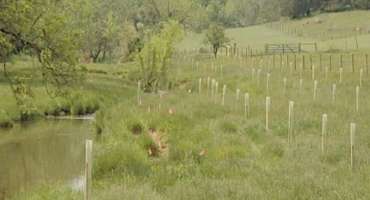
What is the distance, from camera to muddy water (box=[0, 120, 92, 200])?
21.6m

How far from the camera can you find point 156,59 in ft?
156

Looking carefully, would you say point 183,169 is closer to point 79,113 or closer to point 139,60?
point 79,113

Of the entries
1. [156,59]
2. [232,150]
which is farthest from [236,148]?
[156,59]

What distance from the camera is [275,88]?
35875 millimetres

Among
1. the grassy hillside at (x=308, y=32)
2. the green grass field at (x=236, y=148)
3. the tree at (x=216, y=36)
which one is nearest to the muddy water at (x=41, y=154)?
the green grass field at (x=236, y=148)

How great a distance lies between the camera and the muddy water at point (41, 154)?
2158 cm

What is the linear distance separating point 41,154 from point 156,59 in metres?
20.9

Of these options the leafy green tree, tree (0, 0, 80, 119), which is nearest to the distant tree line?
tree (0, 0, 80, 119)

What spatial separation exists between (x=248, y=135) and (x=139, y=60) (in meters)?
27.8

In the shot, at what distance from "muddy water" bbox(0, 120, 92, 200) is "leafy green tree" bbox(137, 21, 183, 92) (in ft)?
31.9

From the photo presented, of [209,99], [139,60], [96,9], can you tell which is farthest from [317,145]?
[96,9]

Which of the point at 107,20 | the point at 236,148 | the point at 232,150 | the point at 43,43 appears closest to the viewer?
the point at 232,150

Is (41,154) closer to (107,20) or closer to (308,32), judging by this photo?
(107,20)

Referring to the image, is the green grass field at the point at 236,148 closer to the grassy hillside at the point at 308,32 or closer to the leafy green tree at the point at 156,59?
the leafy green tree at the point at 156,59
